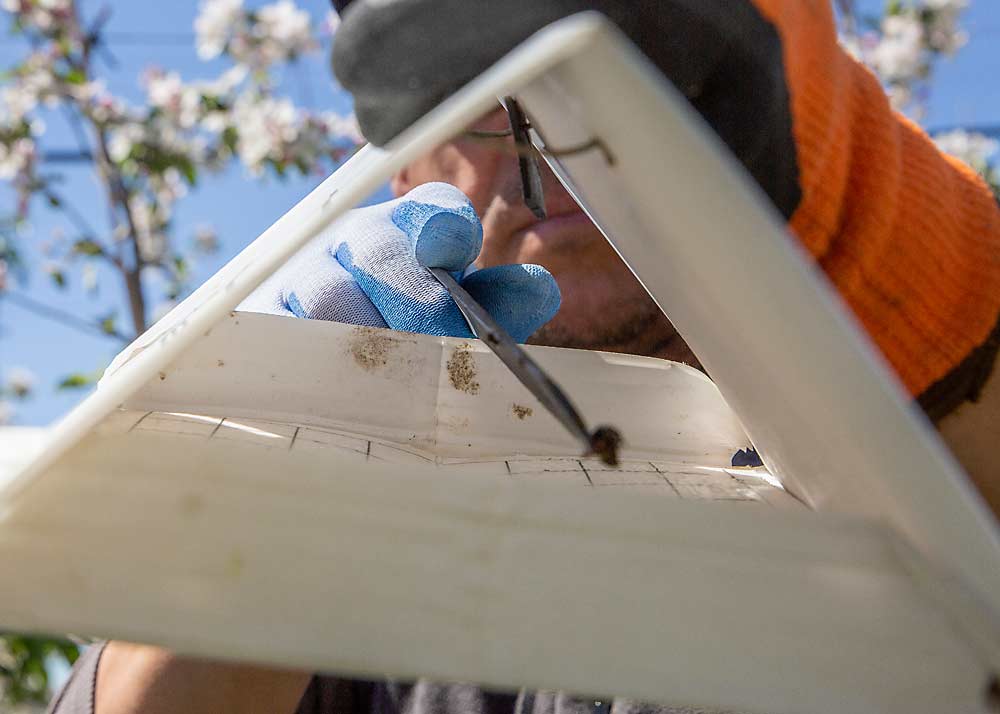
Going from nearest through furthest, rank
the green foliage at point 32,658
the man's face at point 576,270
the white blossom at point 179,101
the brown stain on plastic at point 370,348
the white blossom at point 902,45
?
the brown stain on plastic at point 370,348 → the man's face at point 576,270 → the green foliage at point 32,658 → the white blossom at point 179,101 → the white blossom at point 902,45

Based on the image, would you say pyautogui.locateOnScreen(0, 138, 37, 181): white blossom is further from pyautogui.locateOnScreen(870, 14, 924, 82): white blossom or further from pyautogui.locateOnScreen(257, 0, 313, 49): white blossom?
pyautogui.locateOnScreen(870, 14, 924, 82): white blossom

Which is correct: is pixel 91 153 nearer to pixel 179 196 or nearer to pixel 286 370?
pixel 179 196

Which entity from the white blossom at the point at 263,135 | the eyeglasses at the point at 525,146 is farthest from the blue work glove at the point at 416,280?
the white blossom at the point at 263,135

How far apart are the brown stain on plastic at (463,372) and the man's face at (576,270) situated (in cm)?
35

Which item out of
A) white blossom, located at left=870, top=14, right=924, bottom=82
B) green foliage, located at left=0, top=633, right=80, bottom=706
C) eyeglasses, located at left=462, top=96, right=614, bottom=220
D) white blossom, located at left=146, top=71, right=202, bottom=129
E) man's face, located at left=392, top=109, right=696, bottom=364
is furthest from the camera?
white blossom, located at left=870, top=14, right=924, bottom=82

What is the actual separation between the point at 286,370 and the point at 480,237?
17 cm

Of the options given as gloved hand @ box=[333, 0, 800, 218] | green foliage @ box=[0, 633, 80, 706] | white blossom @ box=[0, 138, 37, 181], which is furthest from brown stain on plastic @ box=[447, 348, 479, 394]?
white blossom @ box=[0, 138, 37, 181]

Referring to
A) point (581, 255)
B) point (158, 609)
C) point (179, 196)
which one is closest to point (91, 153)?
point (179, 196)

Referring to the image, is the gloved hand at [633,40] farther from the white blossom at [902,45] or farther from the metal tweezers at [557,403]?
the white blossom at [902,45]

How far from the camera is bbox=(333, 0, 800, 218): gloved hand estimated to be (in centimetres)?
24

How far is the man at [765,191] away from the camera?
25 cm

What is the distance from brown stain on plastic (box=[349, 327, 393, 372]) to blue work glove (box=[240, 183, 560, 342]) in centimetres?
8

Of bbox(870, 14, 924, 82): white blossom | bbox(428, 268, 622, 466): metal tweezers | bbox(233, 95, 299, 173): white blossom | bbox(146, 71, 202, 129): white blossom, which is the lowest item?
bbox(428, 268, 622, 466): metal tweezers

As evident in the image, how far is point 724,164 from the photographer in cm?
19
